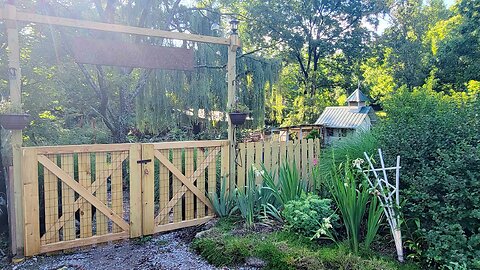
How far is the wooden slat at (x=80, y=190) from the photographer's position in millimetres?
2693

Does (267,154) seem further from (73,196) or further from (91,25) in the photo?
(91,25)

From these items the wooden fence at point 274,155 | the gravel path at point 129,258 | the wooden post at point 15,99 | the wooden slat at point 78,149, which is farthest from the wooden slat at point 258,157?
the wooden post at point 15,99

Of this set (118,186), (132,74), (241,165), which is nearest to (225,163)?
(241,165)

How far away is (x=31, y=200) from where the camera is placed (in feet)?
8.71

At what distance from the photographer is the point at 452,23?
12070mm

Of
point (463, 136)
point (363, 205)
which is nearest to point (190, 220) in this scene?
point (363, 205)

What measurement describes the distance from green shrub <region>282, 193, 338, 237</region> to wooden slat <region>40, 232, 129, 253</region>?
5.24ft

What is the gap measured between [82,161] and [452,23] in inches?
545

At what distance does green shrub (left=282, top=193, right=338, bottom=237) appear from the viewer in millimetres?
2680

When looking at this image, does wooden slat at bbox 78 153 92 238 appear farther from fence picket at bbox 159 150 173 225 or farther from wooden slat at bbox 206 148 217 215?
wooden slat at bbox 206 148 217 215

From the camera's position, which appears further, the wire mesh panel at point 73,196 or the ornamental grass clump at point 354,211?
the wire mesh panel at point 73,196

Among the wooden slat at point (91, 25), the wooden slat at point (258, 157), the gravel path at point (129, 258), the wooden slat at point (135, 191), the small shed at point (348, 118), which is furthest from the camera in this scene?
the small shed at point (348, 118)

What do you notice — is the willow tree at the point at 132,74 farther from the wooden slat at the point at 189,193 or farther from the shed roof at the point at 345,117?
the shed roof at the point at 345,117

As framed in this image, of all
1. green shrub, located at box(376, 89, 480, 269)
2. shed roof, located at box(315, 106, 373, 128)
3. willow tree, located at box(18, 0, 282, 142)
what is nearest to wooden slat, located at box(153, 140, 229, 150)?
green shrub, located at box(376, 89, 480, 269)
